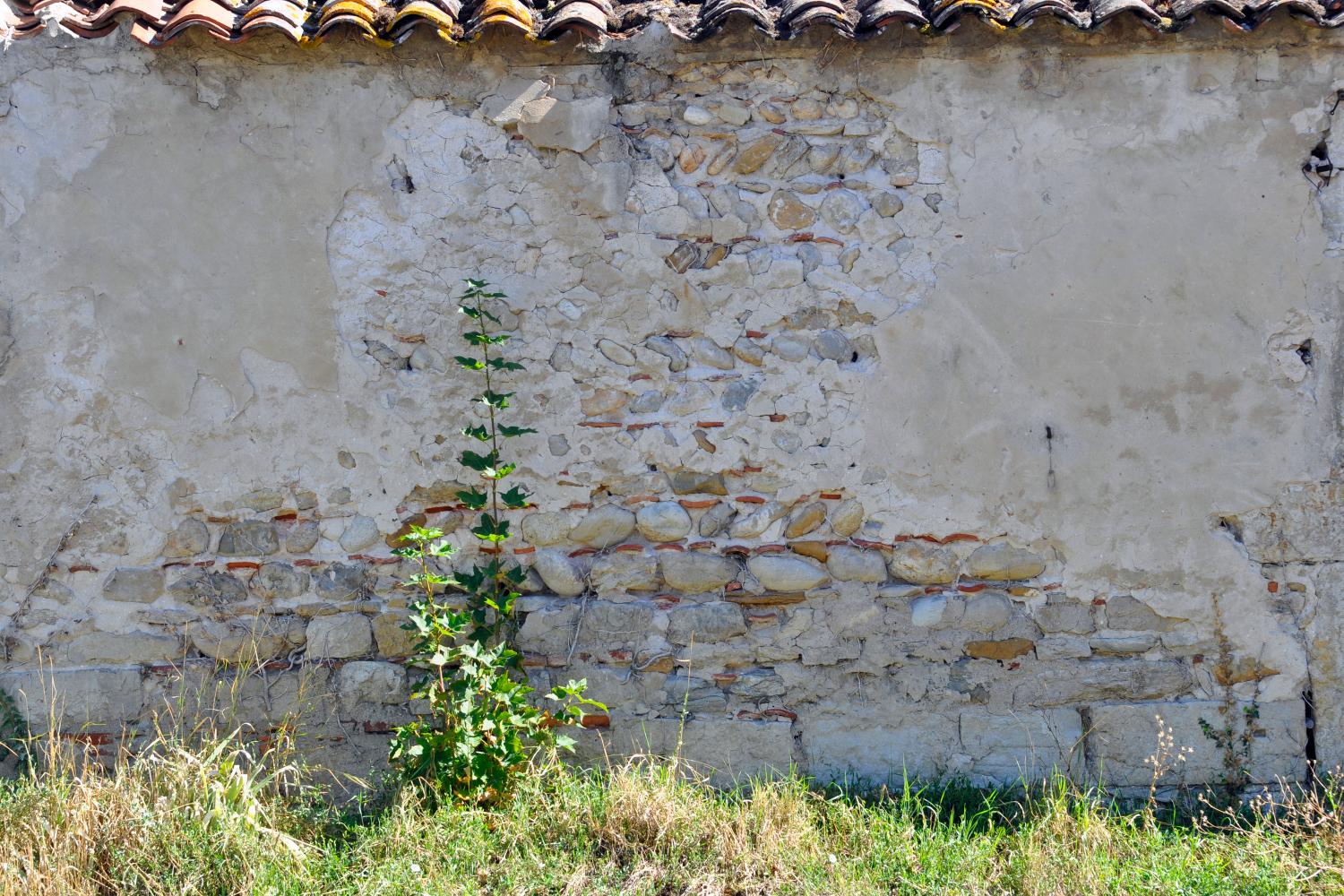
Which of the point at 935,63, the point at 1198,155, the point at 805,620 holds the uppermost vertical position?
the point at 935,63

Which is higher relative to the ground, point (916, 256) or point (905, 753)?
point (916, 256)

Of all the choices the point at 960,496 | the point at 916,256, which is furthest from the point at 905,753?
the point at 916,256

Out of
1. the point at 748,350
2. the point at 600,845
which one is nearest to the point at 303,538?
the point at 600,845

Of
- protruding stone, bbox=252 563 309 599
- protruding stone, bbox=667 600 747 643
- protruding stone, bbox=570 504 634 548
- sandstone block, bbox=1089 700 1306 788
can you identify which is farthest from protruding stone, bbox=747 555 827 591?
protruding stone, bbox=252 563 309 599

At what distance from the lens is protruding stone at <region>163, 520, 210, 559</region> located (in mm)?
4043

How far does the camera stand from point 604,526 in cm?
404

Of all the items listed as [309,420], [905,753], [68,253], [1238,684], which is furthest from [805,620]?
[68,253]

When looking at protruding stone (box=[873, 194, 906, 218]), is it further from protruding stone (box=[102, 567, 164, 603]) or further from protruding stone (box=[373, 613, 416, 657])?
protruding stone (box=[102, 567, 164, 603])

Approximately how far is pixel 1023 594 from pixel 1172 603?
0.54 meters

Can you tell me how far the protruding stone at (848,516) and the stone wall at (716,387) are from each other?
0.02 metres

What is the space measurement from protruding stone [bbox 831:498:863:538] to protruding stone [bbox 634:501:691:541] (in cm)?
55

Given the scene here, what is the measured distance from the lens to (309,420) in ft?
13.2

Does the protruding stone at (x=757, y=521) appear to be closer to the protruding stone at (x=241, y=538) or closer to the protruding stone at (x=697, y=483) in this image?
the protruding stone at (x=697, y=483)

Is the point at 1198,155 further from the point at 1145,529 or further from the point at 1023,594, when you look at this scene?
the point at 1023,594
